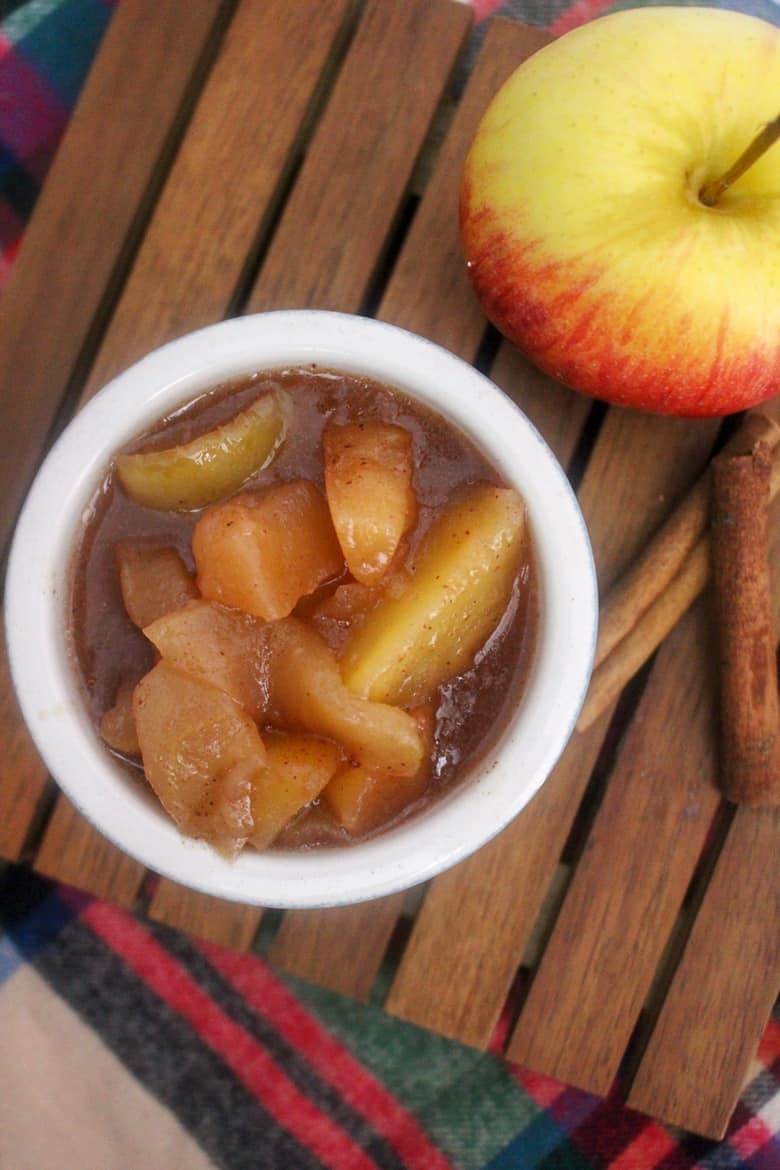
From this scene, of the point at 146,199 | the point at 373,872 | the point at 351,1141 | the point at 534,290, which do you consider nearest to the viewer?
the point at 373,872

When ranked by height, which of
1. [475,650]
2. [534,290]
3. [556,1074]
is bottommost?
[556,1074]

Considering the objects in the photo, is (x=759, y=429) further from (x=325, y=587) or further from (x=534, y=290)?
(x=325, y=587)

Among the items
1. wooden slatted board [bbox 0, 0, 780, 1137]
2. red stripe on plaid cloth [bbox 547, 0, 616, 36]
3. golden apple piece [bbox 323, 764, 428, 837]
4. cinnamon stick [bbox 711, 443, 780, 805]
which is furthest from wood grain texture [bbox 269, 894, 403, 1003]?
red stripe on plaid cloth [bbox 547, 0, 616, 36]

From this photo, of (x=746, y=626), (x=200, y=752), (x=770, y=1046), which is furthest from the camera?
(x=770, y=1046)

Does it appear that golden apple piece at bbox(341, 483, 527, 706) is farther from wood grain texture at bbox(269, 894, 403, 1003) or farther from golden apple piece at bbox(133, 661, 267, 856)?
wood grain texture at bbox(269, 894, 403, 1003)

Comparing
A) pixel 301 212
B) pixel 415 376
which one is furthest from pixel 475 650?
pixel 301 212

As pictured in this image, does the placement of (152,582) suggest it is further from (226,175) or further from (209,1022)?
(209,1022)

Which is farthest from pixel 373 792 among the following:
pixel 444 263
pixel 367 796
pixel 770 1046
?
pixel 770 1046

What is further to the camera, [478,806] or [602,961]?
[602,961]

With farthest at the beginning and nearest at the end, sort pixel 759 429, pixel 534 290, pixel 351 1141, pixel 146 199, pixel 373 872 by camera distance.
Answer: pixel 351 1141
pixel 146 199
pixel 759 429
pixel 534 290
pixel 373 872
